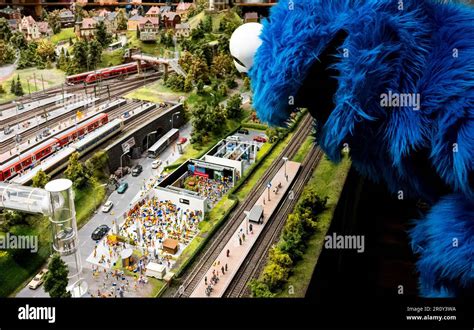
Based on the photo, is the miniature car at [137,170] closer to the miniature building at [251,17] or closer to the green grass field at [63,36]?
the green grass field at [63,36]

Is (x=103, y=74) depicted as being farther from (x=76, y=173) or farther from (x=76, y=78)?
(x=76, y=173)

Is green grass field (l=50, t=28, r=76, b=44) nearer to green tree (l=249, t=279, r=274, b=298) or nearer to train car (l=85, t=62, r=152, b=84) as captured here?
train car (l=85, t=62, r=152, b=84)

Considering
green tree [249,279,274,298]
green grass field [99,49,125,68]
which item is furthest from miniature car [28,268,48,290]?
green grass field [99,49,125,68]

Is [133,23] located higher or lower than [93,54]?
higher

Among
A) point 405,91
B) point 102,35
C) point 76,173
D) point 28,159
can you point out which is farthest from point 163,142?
point 405,91

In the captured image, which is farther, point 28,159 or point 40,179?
point 28,159

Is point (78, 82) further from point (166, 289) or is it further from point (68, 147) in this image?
point (166, 289)

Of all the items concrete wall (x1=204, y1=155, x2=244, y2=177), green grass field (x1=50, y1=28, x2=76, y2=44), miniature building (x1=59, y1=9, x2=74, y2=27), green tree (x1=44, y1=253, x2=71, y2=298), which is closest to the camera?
green tree (x1=44, y1=253, x2=71, y2=298)

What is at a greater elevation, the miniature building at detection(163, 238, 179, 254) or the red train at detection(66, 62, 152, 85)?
the red train at detection(66, 62, 152, 85)
